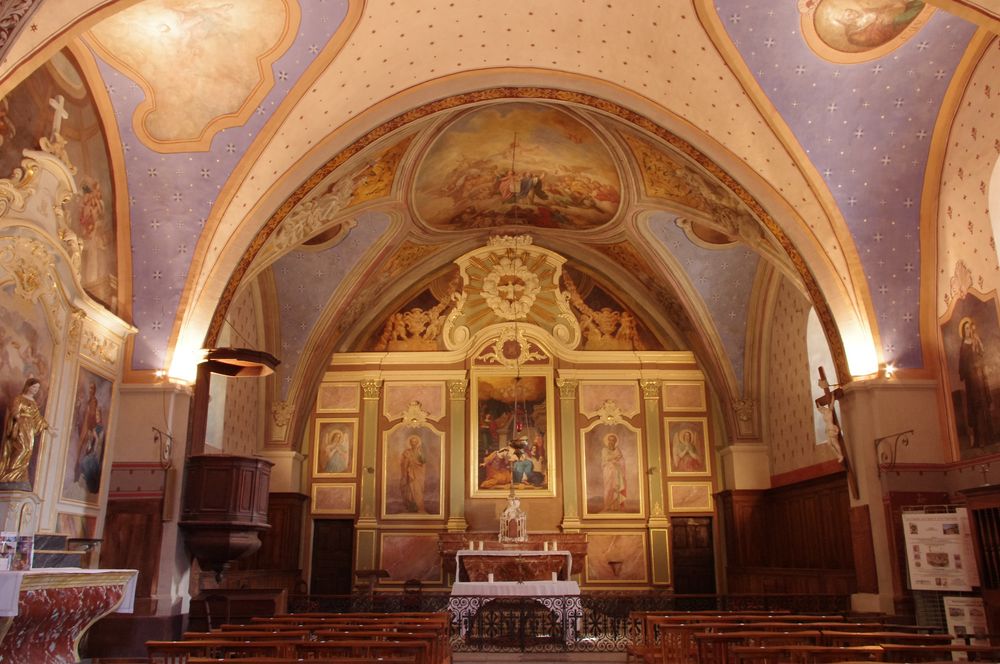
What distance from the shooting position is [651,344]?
20.1 metres

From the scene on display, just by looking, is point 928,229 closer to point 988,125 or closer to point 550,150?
point 988,125

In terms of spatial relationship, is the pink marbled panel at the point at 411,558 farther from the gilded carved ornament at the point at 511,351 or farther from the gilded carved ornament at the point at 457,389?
the gilded carved ornament at the point at 511,351

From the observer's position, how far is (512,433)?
751 inches

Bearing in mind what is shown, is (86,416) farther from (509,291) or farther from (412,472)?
(509,291)

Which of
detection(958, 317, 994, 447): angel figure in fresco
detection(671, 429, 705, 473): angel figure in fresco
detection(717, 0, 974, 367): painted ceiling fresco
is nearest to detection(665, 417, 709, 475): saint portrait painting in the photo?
detection(671, 429, 705, 473): angel figure in fresco

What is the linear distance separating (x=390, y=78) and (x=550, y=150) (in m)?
4.45

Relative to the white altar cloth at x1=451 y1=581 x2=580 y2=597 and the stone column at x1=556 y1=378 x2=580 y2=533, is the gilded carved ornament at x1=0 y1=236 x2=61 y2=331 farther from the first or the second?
the stone column at x1=556 y1=378 x2=580 y2=533

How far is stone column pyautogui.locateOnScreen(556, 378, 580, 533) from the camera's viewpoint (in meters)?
18.3

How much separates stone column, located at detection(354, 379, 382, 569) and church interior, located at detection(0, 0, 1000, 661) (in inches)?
4.8

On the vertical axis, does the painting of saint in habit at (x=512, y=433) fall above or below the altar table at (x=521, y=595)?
above

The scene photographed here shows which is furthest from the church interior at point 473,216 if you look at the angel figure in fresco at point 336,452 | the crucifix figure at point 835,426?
the angel figure in fresco at point 336,452

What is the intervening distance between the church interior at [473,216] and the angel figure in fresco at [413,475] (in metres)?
0.15

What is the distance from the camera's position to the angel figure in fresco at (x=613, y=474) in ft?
61.2

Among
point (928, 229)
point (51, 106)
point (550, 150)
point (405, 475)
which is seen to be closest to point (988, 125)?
point (928, 229)
